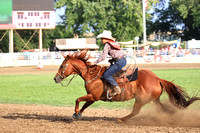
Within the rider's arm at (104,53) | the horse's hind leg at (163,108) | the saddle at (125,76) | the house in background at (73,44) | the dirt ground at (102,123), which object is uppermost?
the house in background at (73,44)

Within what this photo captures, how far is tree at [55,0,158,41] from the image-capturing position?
50562 millimetres

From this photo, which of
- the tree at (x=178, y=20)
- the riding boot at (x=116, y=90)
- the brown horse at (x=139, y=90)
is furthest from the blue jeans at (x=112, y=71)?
the tree at (x=178, y=20)

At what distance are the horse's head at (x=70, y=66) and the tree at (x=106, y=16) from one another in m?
42.5

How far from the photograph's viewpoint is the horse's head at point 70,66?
826 centimetres

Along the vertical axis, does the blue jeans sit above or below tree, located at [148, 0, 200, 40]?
below

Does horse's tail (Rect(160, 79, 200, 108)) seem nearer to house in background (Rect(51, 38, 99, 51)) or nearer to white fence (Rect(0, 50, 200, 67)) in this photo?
white fence (Rect(0, 50, 200, 67))

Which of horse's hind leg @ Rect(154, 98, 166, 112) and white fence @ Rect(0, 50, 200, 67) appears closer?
horse's hind leg @ Rect(154, 98, 166, 112)

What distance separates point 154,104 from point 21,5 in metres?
36.6

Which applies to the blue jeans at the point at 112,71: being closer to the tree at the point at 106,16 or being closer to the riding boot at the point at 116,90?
the riding boot at the point at 116,90

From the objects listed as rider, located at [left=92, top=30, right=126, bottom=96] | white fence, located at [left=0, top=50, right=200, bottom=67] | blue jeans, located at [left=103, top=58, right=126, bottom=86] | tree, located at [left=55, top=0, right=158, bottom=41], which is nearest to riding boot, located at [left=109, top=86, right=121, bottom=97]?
rider, located at [left=92, top=30, right=126, bottom=96]

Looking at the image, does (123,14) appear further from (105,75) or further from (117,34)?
(105,75)

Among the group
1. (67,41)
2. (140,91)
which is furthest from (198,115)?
(67,41)

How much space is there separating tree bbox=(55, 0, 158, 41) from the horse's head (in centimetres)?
4254

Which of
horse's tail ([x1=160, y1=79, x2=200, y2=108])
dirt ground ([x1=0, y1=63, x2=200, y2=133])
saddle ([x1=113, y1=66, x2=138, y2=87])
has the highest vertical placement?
saddle ([x1=113, y1=66, x2=138, y2=87])
